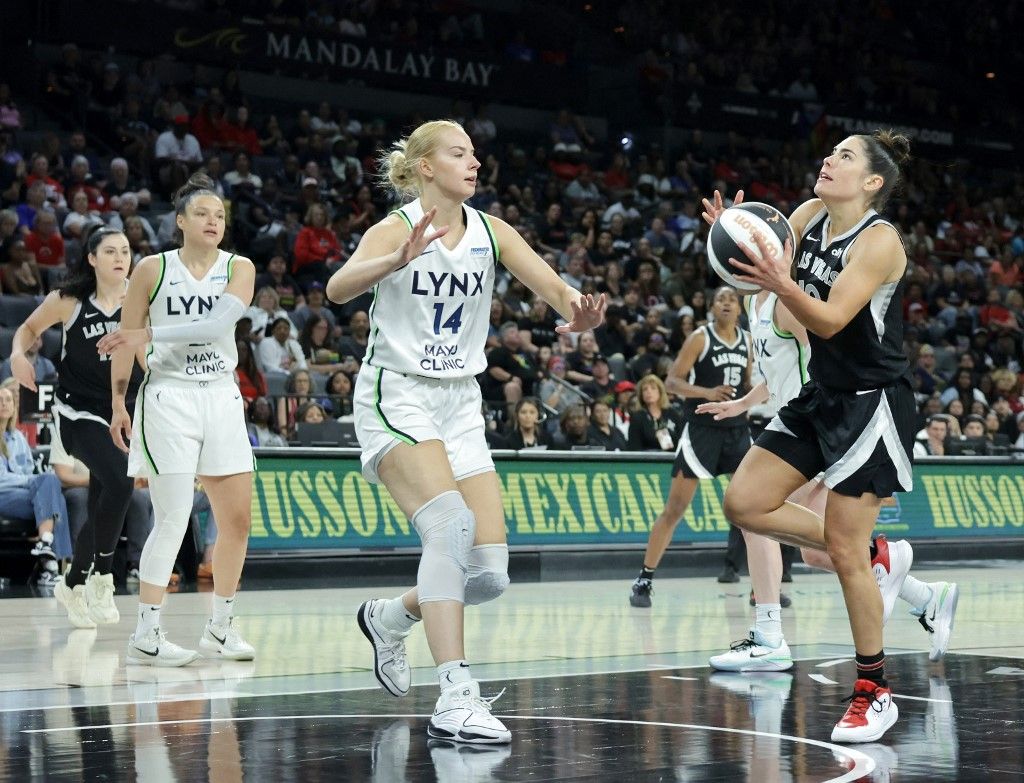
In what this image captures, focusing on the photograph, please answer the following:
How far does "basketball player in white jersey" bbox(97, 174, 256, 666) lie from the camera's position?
23.5ft

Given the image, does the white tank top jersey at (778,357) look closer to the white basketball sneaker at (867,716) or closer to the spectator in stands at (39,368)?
the white basketball sneaker at (867,716)

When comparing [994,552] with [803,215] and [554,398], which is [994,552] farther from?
[803,215]

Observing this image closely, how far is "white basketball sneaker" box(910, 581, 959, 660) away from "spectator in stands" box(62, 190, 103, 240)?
11121 millimetres

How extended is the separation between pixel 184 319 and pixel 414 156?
2141 mm

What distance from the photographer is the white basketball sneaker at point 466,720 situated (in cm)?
499

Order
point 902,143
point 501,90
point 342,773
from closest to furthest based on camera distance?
point 342,773 → point 902,143 → point 501,90

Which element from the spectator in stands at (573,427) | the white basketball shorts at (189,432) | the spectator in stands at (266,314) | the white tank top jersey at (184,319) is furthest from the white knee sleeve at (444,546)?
the spectator in stands at (266,314)

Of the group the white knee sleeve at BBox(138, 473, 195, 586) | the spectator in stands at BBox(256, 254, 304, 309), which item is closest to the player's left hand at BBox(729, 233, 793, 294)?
the white knee sleeve at BBox(138, 473, 195, 586)

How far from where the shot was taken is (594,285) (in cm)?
1945

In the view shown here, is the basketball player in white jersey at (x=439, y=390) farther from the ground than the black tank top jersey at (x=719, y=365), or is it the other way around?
the black tank top jersey at (x=719, y=365)

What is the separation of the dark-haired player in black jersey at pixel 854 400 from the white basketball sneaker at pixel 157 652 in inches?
111

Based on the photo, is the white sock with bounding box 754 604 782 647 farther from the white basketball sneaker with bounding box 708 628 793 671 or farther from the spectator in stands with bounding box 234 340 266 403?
the spectator in stands with bounding box 234 340 266 403

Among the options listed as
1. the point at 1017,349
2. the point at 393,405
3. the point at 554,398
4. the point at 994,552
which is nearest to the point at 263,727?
the point at 393,405

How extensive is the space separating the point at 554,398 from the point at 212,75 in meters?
8.56
